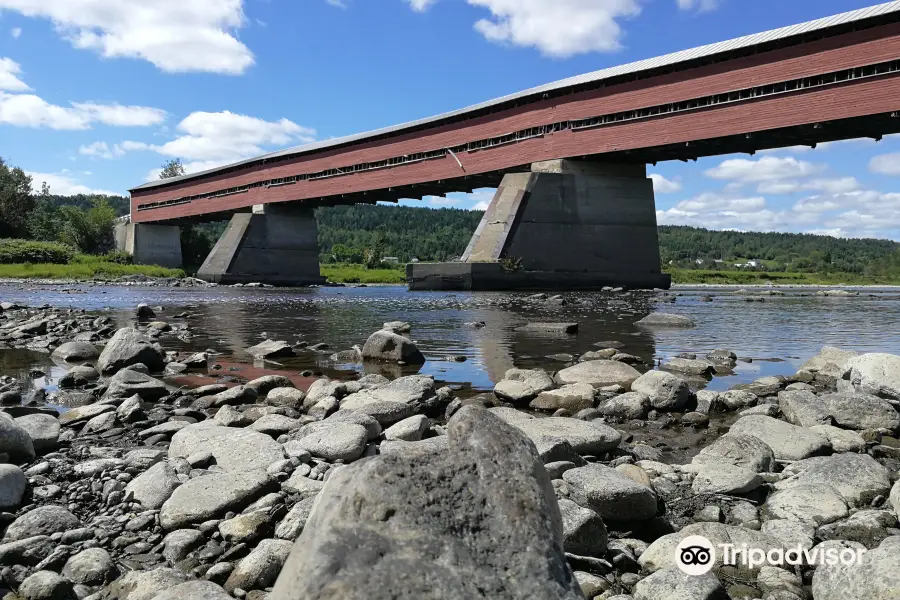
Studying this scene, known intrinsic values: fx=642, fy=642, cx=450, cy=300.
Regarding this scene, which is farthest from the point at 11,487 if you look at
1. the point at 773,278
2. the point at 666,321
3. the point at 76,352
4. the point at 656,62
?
the point at 773,278

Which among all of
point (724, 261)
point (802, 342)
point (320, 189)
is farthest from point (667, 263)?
point (802, 342)

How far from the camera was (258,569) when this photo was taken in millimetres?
2652

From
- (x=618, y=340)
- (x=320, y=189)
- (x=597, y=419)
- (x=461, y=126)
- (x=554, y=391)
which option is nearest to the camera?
(x=597, y=419)

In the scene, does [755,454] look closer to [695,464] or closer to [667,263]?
[695,464]

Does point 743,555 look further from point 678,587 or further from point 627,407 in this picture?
point 627,407

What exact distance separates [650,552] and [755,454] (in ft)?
5.32

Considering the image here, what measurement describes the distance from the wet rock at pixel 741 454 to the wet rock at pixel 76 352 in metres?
8.83

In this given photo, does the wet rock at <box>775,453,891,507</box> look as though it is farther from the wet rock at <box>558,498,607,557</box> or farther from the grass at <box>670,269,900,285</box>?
the grass at <box>670,269,900,285</box>

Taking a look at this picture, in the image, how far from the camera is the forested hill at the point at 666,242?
107m

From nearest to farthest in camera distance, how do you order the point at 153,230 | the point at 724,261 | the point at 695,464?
the point at 695,464 < the point at 153,230 < the point at 724,261

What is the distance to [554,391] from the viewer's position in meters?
6.39

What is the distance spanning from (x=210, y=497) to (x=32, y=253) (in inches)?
2240

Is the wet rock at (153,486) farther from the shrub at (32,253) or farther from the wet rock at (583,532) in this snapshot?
the shrub at (32,253)

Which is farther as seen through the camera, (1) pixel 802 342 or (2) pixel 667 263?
(2) pixel 667 263
